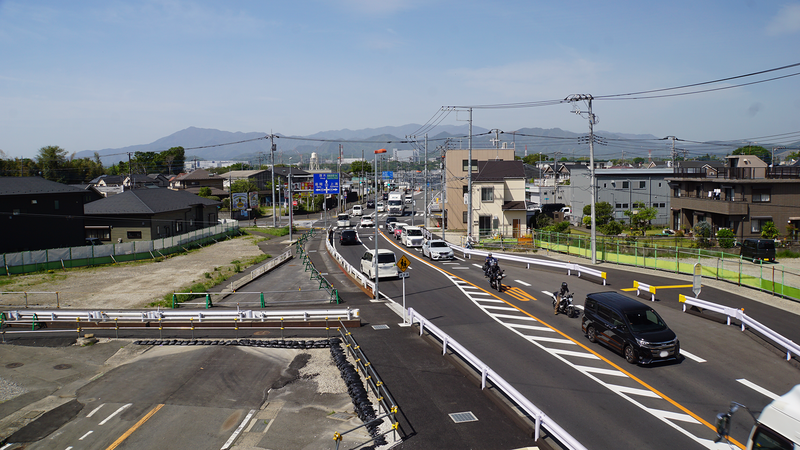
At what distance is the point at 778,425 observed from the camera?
622 centimetres

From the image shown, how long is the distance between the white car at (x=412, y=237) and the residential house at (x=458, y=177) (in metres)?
12.9

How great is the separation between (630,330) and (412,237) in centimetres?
3125

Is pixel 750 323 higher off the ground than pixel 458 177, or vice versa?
pixel 458 177

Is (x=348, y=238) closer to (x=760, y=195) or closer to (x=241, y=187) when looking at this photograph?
(x=760, y=195)

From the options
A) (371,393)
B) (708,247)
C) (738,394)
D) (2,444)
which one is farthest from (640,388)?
(708,247)

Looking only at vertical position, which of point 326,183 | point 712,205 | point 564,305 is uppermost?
point 326,183

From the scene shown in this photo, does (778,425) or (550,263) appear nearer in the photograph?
(778,425)

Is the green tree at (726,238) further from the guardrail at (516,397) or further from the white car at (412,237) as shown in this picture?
the guardrail at (516,397)

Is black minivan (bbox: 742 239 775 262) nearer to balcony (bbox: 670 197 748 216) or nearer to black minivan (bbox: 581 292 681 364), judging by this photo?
balcony (bbox: 670 197 748 216)

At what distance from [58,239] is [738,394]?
50.5m

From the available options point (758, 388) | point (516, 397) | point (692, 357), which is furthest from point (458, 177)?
point (516, 397)

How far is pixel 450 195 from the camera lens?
6147cm

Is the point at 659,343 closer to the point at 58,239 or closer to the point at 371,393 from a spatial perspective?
the point at 371,393

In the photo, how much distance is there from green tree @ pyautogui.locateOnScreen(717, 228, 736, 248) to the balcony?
3940 mm
